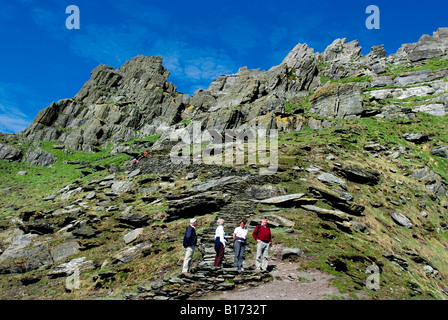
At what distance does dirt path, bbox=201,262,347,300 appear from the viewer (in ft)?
29.8

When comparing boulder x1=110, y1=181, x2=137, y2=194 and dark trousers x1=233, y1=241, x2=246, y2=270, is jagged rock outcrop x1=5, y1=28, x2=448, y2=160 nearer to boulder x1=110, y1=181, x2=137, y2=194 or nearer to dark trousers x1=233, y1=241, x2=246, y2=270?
boulder x1=110, y1=181, x2=137, y2=194

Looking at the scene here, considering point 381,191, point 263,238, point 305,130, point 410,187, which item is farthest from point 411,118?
point 263,238

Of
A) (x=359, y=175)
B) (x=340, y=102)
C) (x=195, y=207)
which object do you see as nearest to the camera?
(x=195, y=207)

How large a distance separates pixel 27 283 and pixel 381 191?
3198 cm

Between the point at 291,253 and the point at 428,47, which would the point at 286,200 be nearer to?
the point at 291,253

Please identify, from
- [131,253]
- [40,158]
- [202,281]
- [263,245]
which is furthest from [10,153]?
[263,245]

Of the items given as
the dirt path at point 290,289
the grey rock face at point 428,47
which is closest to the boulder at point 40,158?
the dirt path at point 290,289

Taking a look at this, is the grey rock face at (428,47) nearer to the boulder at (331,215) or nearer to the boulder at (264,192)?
the boulder at (264,192)

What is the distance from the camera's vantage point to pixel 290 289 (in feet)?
31.7

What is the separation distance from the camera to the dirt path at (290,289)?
357 inches

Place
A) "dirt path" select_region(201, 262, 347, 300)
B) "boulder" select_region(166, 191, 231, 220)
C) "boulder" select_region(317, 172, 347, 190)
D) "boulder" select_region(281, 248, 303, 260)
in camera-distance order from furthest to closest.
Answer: "boulder" select_region(317, 172, 347, 190), "boulder" select_region(166, 191, 231, 220), "boulder" select_region(281, 248, 303, 260), "dirt path" select_region(201, 262, 347, 300)

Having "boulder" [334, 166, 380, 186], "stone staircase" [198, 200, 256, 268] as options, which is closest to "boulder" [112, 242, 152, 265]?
"stone staircase" [198, 200, 256, 268]

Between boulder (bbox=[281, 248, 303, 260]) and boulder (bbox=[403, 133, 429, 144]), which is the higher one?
boulder (bbox=[403, 133, 429, 144])
